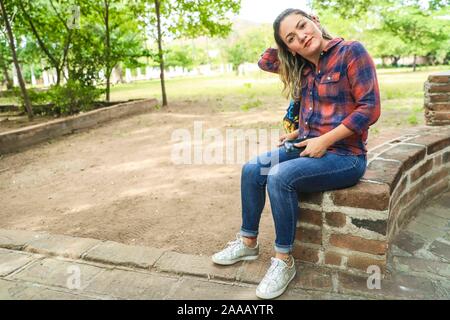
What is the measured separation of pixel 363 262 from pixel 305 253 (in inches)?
12.7

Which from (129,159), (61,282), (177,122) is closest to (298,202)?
(61,282)

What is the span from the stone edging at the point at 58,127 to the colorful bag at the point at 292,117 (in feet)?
15.9

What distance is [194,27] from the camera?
11586 mm

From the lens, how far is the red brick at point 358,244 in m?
1.95

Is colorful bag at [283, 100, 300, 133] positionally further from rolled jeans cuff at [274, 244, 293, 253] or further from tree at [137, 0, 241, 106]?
tree at [137, 0, 241, 106]

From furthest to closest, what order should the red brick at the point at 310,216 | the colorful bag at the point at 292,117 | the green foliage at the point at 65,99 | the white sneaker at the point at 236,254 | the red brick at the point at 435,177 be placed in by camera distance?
the green foliage at the point at 65,99, the red brick at the point at 435,177, the colorful bag at the point at 292,117, the white sneaker at the point at 236,254, the red brick at the point at 310,216

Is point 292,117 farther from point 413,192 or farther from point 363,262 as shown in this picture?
point 413,192

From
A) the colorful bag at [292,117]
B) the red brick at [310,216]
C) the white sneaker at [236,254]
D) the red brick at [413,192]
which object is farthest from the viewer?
the red brick at [413,192]

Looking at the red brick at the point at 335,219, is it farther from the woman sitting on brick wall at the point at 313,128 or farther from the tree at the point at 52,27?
the tree at the point at 52,27

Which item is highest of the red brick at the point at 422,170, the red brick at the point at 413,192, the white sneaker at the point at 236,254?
the red brick at the point at 422,170

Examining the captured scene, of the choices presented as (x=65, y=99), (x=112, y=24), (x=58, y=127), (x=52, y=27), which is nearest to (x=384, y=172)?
(x=58, y=127)

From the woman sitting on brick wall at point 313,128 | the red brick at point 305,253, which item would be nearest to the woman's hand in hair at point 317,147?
the woman sitting on brick wall at point 313,128

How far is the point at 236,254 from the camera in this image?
2.20 meters
